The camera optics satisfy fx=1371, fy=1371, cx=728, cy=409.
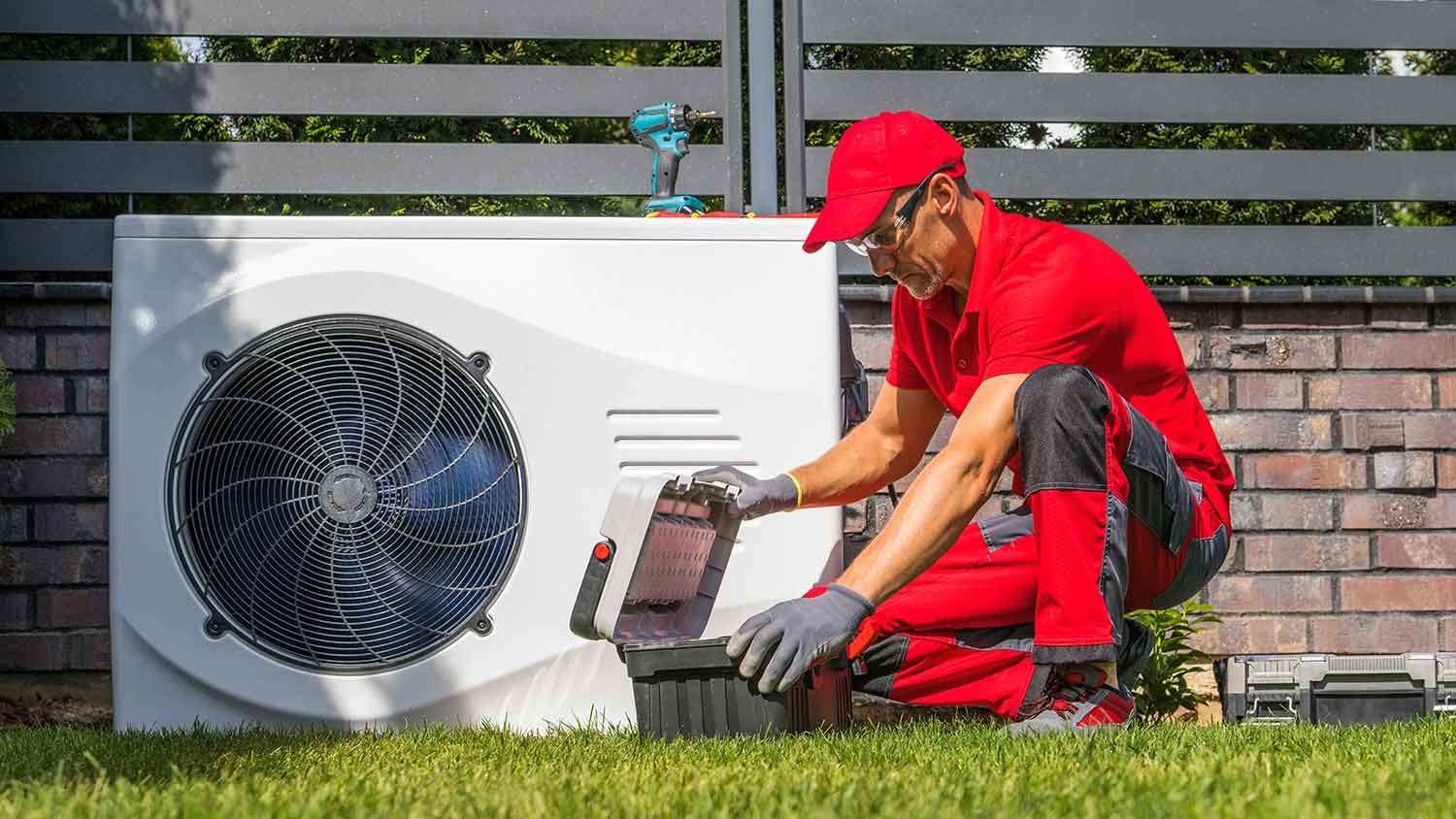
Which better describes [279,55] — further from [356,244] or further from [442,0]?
[356,244]

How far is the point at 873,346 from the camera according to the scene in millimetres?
3316

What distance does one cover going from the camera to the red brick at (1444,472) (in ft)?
11.1

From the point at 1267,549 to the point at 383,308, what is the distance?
7.35 ft

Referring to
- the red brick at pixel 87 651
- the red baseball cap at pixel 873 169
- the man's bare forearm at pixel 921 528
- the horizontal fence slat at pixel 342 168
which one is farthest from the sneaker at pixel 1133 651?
the red brick at pixel 87 651

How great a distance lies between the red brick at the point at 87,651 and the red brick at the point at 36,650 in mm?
18

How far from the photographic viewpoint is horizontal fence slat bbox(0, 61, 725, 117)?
3.29m

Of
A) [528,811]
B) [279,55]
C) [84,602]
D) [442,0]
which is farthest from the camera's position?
[279,55]

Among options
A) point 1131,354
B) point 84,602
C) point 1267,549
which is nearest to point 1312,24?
point 1267,549

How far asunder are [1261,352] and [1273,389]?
0.09m

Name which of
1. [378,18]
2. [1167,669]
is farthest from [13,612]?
[1167,669]

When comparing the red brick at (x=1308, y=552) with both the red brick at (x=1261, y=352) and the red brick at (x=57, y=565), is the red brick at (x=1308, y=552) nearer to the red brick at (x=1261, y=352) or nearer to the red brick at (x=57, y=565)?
the red brick at (x=1261, y=352)

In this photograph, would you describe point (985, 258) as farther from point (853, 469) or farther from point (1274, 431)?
point (1274, 431)

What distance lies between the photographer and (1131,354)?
2.37m

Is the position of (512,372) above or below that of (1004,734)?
above
